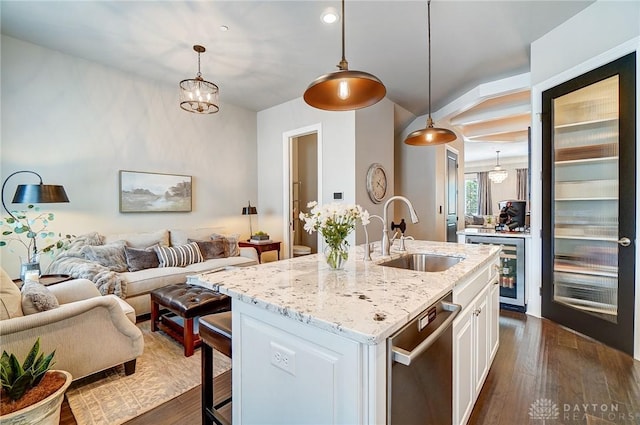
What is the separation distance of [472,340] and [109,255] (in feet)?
11.9

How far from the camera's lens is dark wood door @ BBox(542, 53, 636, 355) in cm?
238

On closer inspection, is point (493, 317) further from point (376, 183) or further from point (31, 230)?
point (31, 230)

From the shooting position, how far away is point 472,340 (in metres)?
1.62

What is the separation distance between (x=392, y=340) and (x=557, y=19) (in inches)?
142

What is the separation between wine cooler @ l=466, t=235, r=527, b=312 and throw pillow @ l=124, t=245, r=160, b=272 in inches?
161

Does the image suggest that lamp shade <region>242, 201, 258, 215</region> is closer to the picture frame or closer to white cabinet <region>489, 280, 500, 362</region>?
the picture frame

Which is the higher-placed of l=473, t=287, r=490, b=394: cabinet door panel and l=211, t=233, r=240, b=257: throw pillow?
l=211, t=233, r=240, b=257: throw pillow

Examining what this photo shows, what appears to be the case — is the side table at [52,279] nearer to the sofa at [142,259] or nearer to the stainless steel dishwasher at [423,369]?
the sofa at [142,259]

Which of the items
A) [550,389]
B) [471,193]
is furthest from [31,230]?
[471,193]

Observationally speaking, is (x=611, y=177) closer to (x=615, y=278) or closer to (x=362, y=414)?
(x=615, y=278)

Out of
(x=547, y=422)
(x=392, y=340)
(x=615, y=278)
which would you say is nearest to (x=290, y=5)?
(x=392, y=340)

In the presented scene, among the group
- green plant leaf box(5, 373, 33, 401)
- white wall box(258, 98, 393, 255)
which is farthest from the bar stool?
white wall box(258, 98, 393, 255)

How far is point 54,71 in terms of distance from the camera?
10.9ft

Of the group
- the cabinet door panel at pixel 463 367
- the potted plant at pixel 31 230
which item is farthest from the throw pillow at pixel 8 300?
the cabinet door panel at pixel 463 367
